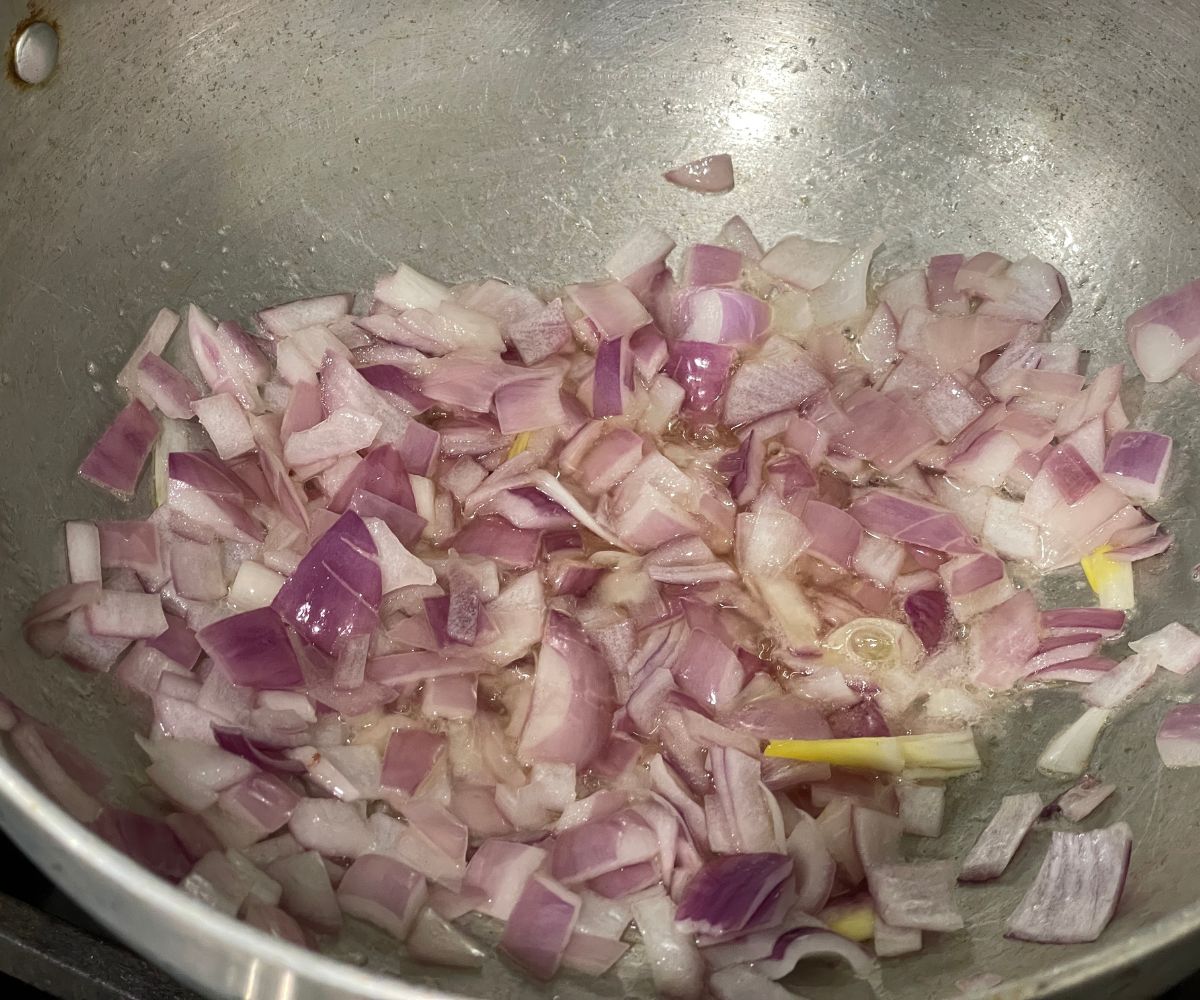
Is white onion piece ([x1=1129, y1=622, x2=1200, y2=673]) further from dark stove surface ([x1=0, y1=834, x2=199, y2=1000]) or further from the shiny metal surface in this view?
dark stove surface ([x1=0, y1=834, x2=199, y2=1000])

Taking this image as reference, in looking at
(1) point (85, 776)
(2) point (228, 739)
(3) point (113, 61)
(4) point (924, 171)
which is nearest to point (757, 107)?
(4) point (924, 171)

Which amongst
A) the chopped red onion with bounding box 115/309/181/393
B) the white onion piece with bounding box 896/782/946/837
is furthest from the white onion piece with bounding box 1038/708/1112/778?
the chopped red onion with bounding box 115/309/181/393

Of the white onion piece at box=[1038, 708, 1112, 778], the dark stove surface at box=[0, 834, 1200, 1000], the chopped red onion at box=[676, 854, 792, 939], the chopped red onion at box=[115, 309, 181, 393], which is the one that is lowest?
the white onion piece at box=[1038, 708, 1112, 778]

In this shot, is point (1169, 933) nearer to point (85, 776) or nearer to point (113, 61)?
point (85, 776)

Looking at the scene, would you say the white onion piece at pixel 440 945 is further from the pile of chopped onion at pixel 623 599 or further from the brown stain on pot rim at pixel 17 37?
the brown stain on pot rim at pixel 17 37

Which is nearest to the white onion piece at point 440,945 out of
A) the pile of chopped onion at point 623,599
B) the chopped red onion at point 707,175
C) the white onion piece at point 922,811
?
the pile of chopped onion at point 623,599

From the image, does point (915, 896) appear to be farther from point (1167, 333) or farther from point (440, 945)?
point (1167, 333)
